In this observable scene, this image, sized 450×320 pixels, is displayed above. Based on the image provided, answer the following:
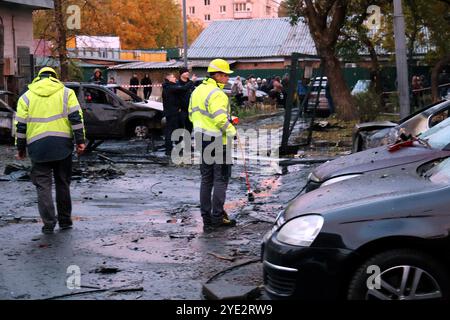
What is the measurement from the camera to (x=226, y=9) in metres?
119

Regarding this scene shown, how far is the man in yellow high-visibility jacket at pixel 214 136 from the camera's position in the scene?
7.73 m

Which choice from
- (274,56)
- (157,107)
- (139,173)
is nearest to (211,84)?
(139,173)

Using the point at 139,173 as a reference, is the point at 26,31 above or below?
above

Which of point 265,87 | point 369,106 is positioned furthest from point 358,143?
point 265,87

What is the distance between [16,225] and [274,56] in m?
48.9

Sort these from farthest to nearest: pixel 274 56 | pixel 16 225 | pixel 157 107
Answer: pixel 274 56
pixel 157 107
pixel 16 225

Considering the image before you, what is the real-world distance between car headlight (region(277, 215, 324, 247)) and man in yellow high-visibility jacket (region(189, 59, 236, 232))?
10.4 ft

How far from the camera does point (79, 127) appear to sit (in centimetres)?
769

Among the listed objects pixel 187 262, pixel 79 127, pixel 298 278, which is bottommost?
pixel 187 262

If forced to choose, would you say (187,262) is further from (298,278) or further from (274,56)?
(274,56)

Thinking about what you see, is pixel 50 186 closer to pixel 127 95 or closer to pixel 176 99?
pixel 176 99

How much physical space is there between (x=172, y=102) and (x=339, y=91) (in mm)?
10883

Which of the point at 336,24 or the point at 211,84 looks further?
the point at 336,24
